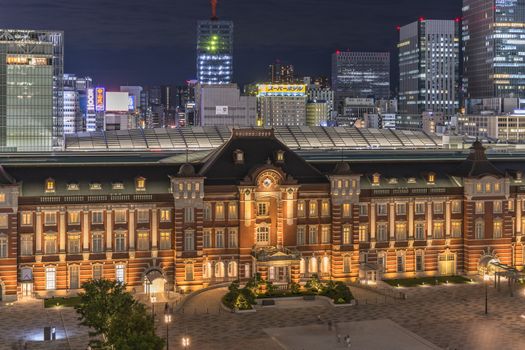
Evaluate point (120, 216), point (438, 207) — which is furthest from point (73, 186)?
point (438, 207)

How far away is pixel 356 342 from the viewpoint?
8262cm

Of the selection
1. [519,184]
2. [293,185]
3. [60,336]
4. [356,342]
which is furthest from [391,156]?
[60,336]

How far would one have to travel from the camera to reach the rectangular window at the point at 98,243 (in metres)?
103

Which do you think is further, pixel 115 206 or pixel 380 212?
pixel 380 212

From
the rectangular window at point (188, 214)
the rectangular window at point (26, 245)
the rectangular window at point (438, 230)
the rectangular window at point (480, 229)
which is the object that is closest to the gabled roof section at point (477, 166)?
the rectangular window at point (480, 229)

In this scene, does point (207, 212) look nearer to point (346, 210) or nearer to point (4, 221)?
point (346, 210)

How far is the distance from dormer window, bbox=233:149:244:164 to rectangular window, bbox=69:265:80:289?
22601 millimetres

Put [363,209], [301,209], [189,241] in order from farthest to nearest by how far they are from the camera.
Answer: [363,209] < [301,209] < [189,241]

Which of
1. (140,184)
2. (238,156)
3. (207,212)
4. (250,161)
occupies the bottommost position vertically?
(207,212)

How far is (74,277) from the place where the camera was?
102062mm

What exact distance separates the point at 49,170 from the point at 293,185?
2854 centimetres

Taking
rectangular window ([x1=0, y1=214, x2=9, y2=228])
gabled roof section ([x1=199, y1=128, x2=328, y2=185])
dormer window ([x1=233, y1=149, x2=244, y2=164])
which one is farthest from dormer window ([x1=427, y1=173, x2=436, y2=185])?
rectangular window ([x1=0, y1=214, x2=9, y2=228])

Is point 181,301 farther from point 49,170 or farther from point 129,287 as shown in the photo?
point 49,170

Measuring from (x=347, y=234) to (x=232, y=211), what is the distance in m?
14.4
